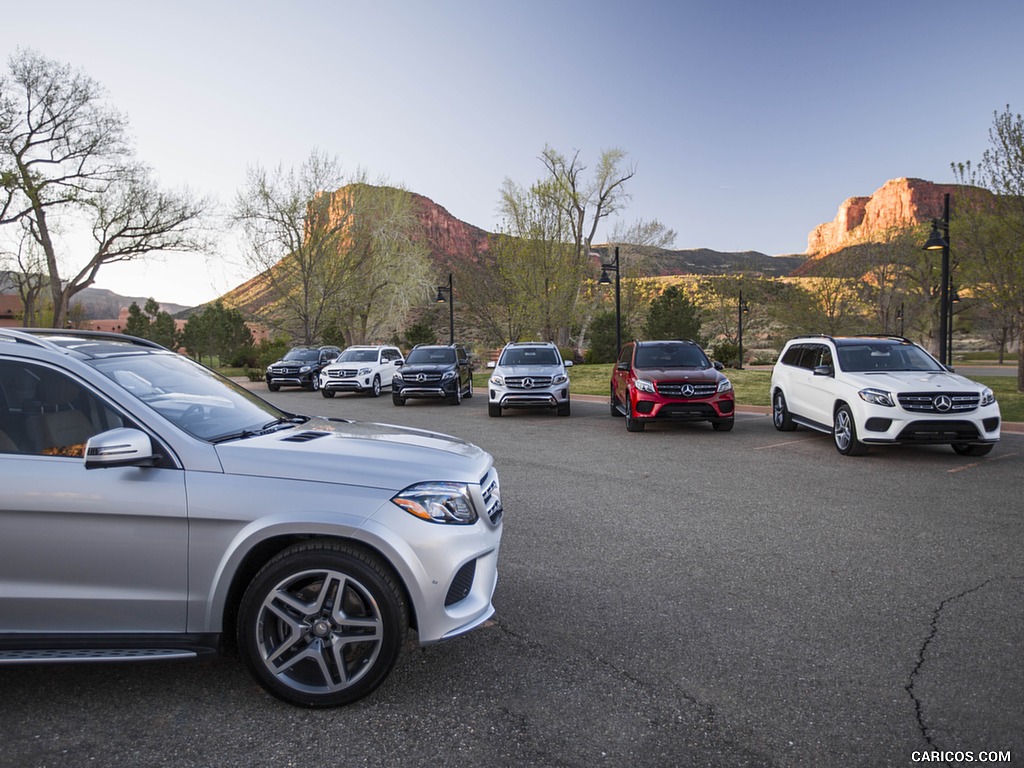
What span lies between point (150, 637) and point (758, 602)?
3.45 meters

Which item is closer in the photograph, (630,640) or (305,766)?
(305,766)

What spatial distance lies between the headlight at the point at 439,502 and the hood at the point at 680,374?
9816mm

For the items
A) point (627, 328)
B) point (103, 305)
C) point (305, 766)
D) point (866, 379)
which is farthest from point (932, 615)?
point (103, 305)

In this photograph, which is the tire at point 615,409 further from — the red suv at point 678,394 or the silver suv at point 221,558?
the silver suv at point 221,558

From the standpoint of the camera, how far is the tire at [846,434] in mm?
10023

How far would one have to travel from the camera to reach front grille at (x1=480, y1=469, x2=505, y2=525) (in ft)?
11.6

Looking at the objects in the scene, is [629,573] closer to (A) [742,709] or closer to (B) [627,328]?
(A) [742,709]

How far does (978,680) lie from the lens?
334cm

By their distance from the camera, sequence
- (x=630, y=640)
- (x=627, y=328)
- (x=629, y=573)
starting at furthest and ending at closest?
(x=627, y=328)
(x=629, y=573)
(x=630, y=640)

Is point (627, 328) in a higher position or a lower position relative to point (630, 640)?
higher

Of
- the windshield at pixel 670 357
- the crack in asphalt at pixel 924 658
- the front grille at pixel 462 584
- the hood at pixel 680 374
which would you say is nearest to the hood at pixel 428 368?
the windshield at pixel 670 357

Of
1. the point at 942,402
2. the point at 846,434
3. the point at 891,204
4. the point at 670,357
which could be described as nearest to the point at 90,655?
the point at 846,434

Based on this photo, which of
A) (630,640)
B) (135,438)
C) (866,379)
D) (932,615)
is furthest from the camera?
(866,379)

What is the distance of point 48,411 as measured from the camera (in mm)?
3287
